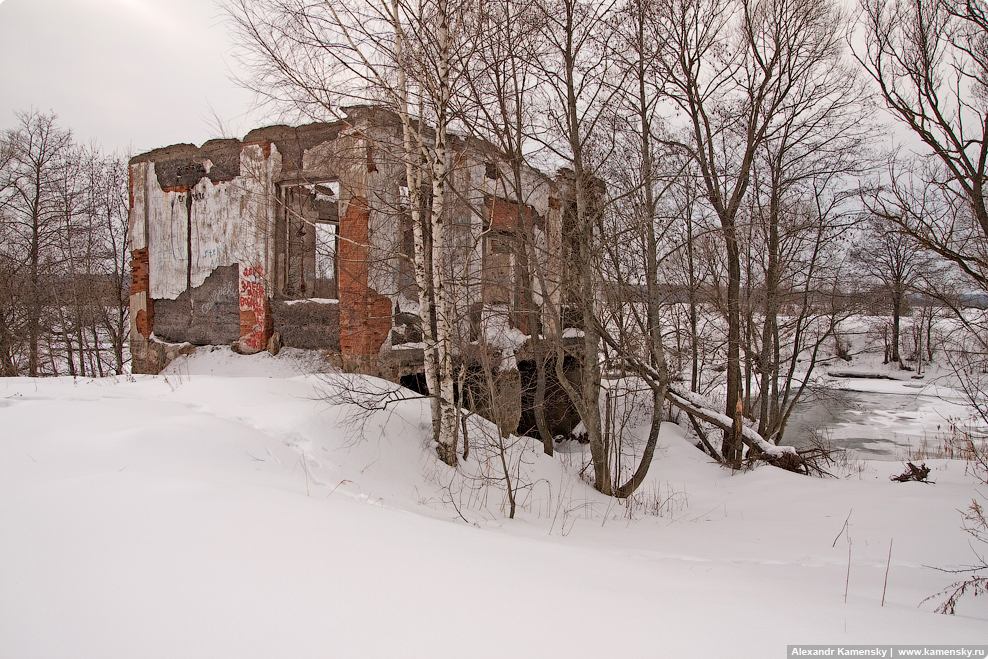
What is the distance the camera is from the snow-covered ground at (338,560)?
1.87 meters

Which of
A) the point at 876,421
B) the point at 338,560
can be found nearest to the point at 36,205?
the point at 338,560

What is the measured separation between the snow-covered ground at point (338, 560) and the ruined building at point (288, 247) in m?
2.92

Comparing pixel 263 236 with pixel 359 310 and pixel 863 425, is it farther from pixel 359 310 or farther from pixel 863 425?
pixel 863 425

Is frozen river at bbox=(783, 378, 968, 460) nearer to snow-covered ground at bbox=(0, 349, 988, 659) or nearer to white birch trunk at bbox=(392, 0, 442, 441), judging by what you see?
snow-covered ground at bbox=(0, 349, 988, 659)

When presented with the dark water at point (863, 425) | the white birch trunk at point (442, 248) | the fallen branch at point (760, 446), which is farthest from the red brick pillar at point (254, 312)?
the dark water at point (863, 425)

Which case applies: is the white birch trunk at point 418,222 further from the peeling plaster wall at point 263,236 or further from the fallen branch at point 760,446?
the fallen branch at point 760,446

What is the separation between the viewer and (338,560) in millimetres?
2385

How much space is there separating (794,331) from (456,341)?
9.86 m

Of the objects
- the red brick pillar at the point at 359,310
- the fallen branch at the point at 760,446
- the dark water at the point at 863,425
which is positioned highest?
the red brick pillar at the point at 359,310

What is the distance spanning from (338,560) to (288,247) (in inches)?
302

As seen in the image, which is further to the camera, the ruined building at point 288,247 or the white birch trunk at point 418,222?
the ruined building at point 288,247

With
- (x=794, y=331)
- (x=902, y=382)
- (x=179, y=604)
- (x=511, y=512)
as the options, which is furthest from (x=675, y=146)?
(x=902, y=382)

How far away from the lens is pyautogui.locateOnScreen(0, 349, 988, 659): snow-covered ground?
187 centimetres

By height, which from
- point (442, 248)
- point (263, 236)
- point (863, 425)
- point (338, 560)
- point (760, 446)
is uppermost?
point (263, 236)
